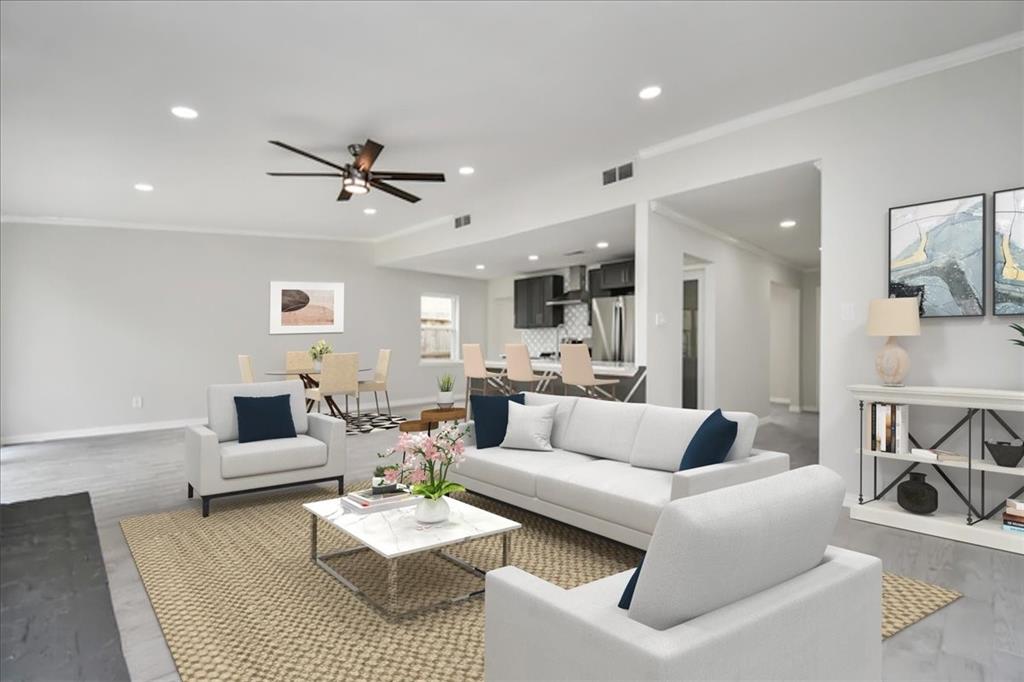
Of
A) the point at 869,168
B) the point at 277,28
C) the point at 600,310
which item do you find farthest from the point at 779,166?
the point at 600,310

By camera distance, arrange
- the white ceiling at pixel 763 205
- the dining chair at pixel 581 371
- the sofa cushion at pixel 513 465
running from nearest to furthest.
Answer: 1. the sofa cushion at pixel 513 465
2. the white ceiling at pixel 763 205
3. the dining chair at pixel 581 371

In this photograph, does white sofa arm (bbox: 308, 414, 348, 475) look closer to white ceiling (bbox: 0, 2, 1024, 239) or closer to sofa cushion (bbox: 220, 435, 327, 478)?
sofa cushion (bbox: 220, 435, 327, 478)

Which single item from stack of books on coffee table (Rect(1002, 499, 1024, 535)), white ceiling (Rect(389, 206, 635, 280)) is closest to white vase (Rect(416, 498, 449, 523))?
stack of books on coffee table (Rect(1002, 499, 1024, 535))

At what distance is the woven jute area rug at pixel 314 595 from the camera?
2104 millimetres

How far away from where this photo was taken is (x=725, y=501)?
4.36ft

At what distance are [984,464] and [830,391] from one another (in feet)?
3.26

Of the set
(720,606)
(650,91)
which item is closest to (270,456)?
(720,606)

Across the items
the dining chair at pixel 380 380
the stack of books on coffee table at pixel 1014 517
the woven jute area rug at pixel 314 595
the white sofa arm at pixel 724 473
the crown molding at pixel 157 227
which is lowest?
the woven jute area rug at pixel 314 595

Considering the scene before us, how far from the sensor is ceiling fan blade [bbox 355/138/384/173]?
455 cm

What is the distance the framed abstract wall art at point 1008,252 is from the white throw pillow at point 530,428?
9.13 feet

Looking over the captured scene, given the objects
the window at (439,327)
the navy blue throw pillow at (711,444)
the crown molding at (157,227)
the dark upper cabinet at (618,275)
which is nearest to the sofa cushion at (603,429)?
the navy blue throw pillow at (711,444)

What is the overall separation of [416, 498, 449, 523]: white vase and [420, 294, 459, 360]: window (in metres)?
8.04

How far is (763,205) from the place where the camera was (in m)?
5.54

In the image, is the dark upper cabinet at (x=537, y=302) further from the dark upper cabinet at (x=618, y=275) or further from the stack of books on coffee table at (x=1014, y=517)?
the stack of books on coffee table at (x=1014, y=517)
